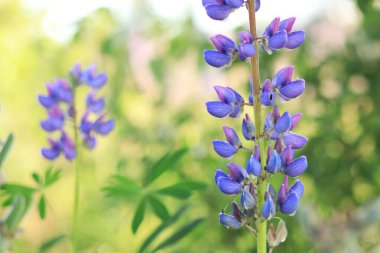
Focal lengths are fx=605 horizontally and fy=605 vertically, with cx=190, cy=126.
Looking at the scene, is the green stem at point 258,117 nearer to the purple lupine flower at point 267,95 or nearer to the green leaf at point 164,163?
the purple lupine flower at point 267,95

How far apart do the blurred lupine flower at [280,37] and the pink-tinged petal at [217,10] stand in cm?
8

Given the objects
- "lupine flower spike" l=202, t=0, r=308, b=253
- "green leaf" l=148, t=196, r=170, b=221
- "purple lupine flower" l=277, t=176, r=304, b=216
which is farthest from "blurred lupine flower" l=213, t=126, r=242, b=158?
"green leaf" l=148, t=196, r=170, b=221

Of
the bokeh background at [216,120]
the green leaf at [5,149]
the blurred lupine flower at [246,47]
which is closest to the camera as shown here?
the blurred lupine flower at [246,47]

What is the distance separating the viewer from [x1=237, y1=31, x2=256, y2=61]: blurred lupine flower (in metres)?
0.95

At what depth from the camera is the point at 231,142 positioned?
1043mm

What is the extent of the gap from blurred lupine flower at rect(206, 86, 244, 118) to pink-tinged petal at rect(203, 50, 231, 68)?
0.14 ft

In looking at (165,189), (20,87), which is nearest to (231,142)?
(165,189)

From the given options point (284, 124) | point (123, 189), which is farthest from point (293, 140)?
point (123, 189)

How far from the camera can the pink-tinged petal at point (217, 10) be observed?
1.01 meters

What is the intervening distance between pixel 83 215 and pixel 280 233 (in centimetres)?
245

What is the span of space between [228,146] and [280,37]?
0.66 feet

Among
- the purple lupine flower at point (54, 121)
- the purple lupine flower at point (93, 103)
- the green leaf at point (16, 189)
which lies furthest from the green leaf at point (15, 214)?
the purple lupine flower at point (93, 103)

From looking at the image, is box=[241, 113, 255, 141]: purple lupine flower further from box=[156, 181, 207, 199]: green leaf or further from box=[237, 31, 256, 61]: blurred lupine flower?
box=[156, 181, 207, 199]: green leaf

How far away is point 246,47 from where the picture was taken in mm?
949
